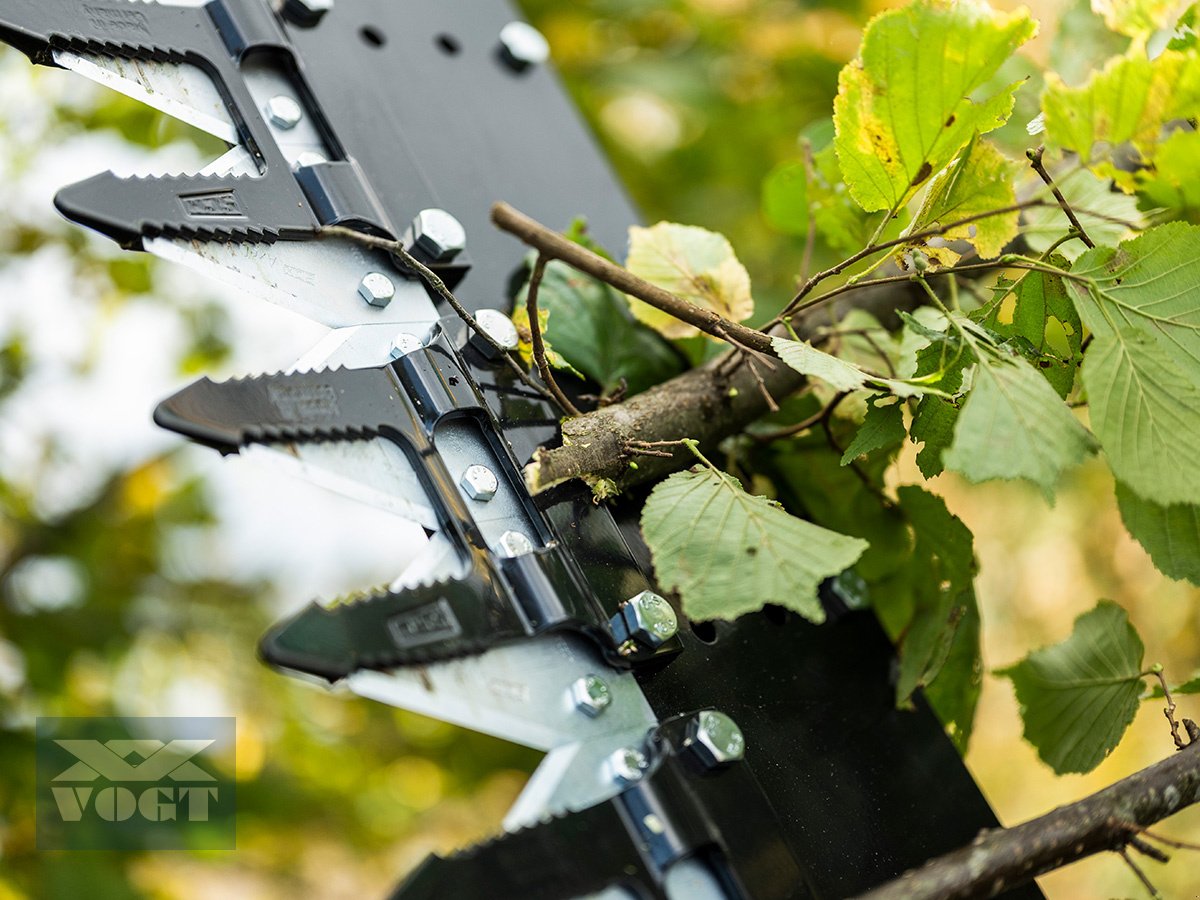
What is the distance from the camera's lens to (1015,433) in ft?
1.21

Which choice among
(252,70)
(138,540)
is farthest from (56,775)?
(252,70)

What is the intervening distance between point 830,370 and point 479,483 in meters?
0.15

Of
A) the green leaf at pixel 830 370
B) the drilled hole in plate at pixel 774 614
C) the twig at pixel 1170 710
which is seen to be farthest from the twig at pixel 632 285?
the twig at pixel 1170 710

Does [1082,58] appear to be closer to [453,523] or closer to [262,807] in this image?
[453,523]

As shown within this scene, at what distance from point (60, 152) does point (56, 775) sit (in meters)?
0.76

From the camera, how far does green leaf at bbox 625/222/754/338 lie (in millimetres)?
546

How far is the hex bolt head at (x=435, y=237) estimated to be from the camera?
501 millimetres

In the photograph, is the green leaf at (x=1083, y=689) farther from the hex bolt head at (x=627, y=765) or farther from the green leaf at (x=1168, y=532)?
the hex bolt head at (x=627, y=765)

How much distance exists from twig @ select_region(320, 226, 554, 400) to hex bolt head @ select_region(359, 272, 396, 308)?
1 cm

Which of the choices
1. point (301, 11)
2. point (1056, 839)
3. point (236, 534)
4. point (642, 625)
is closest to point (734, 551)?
point (642, 625)

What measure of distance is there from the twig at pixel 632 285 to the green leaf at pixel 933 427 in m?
0.07

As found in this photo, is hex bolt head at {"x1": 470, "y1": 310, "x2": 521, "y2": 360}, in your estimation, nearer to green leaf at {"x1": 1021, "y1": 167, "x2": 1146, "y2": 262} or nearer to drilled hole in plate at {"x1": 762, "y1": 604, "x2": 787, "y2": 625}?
drilled hole in plate at {"x1": 762, "y1": 604, "x2": 787, "y2": 625}

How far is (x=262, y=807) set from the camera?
1373 mm

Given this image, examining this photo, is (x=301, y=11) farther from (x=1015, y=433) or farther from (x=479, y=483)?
(x=1015, y=433)
